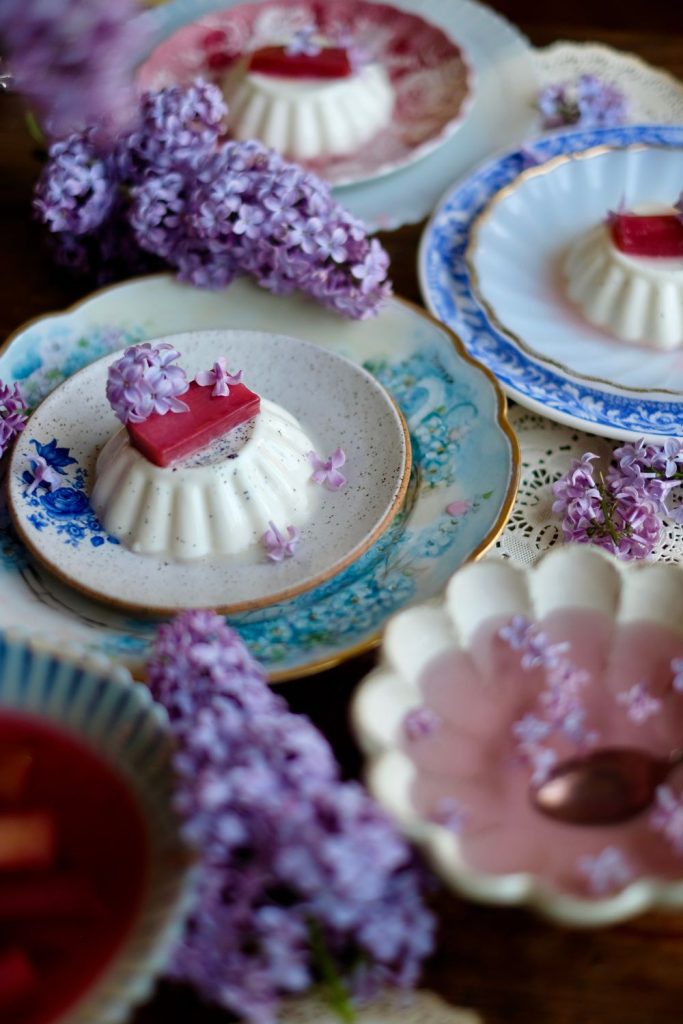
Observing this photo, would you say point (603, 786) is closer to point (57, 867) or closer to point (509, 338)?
point (57, 867)

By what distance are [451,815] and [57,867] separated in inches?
10.9

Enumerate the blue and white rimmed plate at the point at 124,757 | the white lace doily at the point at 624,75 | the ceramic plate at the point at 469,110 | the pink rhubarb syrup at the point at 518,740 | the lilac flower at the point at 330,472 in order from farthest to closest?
1. the white lace doily at the point at 624,75
2. the ceramic plate at the point at 469,110
3. the lilac flower at the point at 330,472
4. the pink rhubarb syrup at the point at 518,740
5. the blue and white rimmed plate at the point at 124,757

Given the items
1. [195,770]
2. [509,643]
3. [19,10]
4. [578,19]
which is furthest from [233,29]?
[195,770]

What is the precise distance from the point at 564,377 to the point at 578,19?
111 cm

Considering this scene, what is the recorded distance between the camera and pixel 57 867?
0.81 metres

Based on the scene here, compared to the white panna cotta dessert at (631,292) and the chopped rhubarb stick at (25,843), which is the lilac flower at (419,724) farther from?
the white panna cotta dessert at (631,292)

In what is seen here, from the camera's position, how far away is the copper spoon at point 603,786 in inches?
32.4

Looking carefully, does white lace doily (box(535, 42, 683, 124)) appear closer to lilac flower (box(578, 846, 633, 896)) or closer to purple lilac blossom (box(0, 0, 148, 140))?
purple lilac blossom (box(0, 0, 148, 140))

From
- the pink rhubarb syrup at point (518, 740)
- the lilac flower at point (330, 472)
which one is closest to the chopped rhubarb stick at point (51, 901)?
the pink rhubarb syrup at point (518, 740)

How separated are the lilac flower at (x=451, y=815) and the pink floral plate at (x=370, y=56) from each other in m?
1.00

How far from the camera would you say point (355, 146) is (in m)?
1.65

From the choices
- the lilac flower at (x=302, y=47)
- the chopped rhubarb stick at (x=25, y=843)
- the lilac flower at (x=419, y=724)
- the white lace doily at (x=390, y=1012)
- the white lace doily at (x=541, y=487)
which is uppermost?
the lilac flower at (x=302, y=47)

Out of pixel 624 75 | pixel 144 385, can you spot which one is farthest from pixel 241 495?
pixel 624 75

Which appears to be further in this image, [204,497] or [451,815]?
[204,497]
